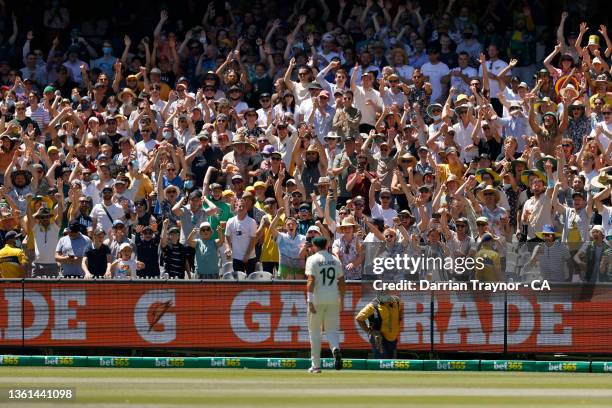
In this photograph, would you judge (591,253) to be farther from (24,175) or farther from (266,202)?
(24,175)

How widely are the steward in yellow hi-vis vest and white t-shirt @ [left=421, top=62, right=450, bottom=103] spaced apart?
8833mm

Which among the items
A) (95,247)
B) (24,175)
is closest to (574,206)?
(95,247)

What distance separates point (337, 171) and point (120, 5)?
11296mm

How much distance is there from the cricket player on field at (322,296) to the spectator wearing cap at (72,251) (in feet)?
16.6

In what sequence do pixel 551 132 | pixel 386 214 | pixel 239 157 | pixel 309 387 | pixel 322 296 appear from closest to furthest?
pixel 309 387, pixel 322 296, pixel 386 214, pixel 239 157, pixel 551 132

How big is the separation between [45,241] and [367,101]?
22.2ft

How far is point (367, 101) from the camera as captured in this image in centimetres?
2562

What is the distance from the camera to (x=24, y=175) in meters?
23.7

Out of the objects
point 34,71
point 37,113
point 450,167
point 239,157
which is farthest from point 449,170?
point 34,71

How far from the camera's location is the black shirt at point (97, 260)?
69.2 ft

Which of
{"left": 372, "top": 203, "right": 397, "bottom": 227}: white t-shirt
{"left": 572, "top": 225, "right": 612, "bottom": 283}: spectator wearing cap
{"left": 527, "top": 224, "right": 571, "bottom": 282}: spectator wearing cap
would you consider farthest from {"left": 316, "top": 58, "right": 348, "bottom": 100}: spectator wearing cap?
{"left": 572, "top": 225, "right": 612, "bottom": 283}: spectator wearing cap

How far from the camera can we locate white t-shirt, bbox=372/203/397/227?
22453mm

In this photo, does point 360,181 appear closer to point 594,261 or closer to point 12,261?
point 594,261

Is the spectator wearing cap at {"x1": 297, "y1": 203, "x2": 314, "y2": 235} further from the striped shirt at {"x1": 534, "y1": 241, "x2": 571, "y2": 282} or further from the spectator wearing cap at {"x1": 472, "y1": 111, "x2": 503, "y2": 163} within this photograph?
the spectator wearing cap at {"x1": 472, "y1": 111, "x2": 503, "y2": 163}
